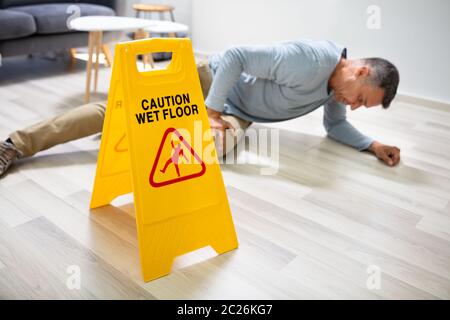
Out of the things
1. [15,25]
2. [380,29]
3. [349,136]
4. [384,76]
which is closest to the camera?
[384,76]

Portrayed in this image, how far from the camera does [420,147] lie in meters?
2.15

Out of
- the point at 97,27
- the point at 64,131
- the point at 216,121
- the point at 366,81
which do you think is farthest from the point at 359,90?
the point at 97,27

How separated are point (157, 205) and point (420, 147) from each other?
5.18 feet

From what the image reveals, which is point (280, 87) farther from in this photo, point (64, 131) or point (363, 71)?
point (64, 131)

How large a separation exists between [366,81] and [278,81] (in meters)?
0.37

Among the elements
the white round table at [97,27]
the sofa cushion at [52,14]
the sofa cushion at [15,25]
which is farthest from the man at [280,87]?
the sofa cushion at [52,14]

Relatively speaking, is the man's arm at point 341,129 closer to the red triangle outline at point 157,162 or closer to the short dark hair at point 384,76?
the short dark hair at point 384,76

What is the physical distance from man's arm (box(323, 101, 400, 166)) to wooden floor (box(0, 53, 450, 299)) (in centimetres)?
5

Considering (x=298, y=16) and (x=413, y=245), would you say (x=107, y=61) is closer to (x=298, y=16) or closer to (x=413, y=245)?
(x=298, y=16)

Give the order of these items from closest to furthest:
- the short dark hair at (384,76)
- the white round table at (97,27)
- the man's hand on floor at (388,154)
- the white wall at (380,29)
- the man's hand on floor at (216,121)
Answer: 1. the short dark hair at (384,76)
2. the man's hand on floor at (216,121)
3. the man's hand on floor at (388,154)
4. the white round table at (97,27)
5. the white wall at (380,29)

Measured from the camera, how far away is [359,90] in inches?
66.2

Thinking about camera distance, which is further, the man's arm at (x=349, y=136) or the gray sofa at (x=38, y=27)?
the gray sofa at (x=38, y=27)

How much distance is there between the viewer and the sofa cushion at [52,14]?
2930 millimetres

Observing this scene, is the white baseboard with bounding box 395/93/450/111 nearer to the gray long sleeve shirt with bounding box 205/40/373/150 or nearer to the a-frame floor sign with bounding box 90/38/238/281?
the gray long sleeve shirt with bounding box 205/40/373/150
